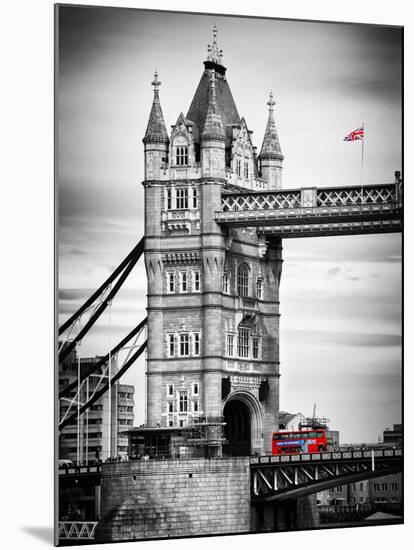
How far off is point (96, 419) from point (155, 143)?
24.0ft

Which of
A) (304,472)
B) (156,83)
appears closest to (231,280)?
(304,472)

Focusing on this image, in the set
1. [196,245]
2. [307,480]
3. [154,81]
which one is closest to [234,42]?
[154,81]

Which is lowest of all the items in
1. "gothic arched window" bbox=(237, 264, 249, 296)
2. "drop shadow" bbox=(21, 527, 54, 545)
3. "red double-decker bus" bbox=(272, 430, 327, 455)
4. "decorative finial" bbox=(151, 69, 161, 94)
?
"drop shadow" bbox=(21, 527, 54, 545)

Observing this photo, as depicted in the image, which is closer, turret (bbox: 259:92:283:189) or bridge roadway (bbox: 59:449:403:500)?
turret (bbox: 259:92:283:189)

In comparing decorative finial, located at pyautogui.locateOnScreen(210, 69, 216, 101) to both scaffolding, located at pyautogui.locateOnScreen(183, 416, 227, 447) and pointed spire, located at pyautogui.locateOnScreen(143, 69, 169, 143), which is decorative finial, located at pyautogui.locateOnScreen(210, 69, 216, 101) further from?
scaffolding, located at pyautogui.locateOnScreen(183, 416, 227, 447)

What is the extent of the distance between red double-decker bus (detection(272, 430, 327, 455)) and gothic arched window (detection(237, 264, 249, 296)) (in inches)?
155

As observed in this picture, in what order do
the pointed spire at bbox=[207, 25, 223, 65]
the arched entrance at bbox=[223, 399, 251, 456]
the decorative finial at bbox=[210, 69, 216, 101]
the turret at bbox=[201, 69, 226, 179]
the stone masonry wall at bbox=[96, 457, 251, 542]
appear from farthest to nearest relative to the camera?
the arched entrance at bbox=[223, 399, 251, 456], the turret at bbox=[201, 69, 226, 179], the decorative finial at bbox=[210, 69, 216, 101], the pointed spire at bbox=[207, 25, 223, 65], the stone masonry wall at bbox=[96, 457, 251, 542]

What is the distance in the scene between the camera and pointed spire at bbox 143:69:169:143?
4588 cm

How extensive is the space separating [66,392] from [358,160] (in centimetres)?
973

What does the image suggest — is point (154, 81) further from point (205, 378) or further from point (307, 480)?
point (307, 480)

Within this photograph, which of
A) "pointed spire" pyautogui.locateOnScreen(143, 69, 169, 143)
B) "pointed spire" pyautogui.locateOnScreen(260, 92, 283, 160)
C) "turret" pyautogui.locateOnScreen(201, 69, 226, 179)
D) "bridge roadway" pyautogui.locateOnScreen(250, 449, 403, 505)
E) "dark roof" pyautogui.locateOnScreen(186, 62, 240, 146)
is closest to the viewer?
"pointed spire" pyautogui.locateOnScreen(143, 69, 169, 143)

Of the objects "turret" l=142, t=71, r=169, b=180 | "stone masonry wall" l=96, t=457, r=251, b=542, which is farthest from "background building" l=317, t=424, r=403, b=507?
"turret" l=142, t=71, r=169, b=180

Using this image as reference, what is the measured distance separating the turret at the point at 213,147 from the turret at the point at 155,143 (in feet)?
3.77

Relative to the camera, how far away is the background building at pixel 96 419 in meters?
44.1
